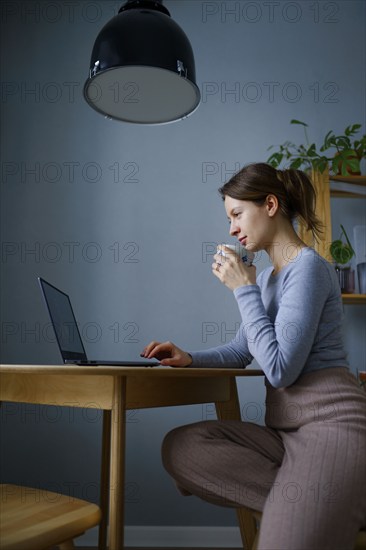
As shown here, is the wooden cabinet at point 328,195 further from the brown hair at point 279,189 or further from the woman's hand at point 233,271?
the woman's hand at point 233,271

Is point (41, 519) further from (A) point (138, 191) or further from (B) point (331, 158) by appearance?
(B) point (331, 158)

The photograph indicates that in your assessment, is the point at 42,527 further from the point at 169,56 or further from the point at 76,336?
the point at 169,56

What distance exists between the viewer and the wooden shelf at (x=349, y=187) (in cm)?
228

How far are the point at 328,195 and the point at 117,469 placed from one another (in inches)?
60.1

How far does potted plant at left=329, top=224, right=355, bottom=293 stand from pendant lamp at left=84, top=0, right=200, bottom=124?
830 mm

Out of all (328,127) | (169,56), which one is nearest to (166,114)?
(169,56)

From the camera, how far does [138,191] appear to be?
2.42 meters

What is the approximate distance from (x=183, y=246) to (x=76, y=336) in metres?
0.88

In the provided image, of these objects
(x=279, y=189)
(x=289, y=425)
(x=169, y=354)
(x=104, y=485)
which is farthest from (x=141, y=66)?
(x=104, y=485)

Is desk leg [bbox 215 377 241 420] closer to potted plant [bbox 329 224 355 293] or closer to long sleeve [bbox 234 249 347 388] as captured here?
long sleeve [bbox 234 249 347 388]

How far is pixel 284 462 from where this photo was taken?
3.62 ft

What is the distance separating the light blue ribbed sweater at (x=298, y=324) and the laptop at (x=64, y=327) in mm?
263

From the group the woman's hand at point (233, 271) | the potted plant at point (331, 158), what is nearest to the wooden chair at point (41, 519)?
the woman's hand at point (233, 271)

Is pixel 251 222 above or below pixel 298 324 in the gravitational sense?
above
